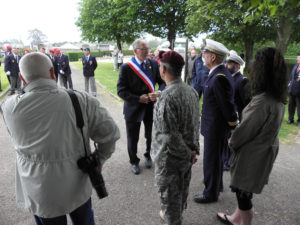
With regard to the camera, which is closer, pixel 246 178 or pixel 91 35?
pixel 246 178

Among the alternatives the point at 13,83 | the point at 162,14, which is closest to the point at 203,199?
the point at 13,83

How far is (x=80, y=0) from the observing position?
2898 centimetres

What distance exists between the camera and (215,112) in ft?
9.09

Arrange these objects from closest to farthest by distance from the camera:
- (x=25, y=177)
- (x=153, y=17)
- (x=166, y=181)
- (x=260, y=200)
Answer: (x=25, y=177) → (x=166, y=181) → (x=260, y=200) → (x=153, y=17)

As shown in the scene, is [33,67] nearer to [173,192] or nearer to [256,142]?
[173,192]

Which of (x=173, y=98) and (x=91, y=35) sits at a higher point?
(x=91, y=35)

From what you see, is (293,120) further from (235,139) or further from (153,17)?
(153,17)

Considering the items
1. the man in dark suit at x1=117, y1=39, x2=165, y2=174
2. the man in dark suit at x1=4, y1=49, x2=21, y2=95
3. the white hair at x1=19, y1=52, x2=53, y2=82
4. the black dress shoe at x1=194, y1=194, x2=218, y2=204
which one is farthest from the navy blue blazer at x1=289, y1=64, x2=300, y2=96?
the man in dark suit at x1=4, y1=49, x2=21, y2=95

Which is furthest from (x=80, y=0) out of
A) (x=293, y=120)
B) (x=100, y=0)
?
(x=293, y=120)

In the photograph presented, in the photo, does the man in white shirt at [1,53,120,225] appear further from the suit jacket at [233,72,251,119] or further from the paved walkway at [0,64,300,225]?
the suit jacket at [233,72,251,119]

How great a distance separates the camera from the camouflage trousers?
2.31 meters

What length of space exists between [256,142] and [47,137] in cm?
182

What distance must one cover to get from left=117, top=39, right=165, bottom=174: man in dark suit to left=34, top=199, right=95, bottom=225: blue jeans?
1.99 metres

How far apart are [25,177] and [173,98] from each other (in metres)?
1.37
